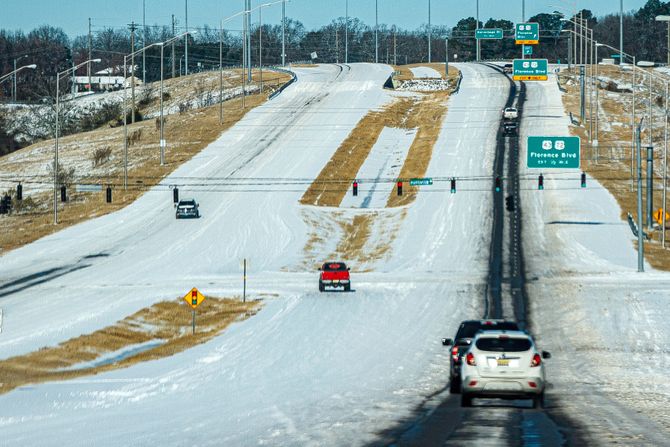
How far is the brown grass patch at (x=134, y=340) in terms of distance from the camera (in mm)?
33781

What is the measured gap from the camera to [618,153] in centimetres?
11219

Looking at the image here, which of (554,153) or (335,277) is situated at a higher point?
(554,153)

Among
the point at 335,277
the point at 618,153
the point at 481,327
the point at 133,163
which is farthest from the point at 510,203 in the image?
the point at 481,327

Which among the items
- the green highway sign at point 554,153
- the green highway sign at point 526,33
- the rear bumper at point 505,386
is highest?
the green highway sign at point 526,33

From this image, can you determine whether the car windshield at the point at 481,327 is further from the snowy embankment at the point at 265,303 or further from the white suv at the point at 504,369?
the white suv at the point at 504,369

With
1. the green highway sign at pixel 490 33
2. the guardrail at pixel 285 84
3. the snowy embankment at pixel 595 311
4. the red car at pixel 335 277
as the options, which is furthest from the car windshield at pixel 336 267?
the green highway sign at pixel 490 33

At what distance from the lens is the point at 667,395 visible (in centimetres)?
2814

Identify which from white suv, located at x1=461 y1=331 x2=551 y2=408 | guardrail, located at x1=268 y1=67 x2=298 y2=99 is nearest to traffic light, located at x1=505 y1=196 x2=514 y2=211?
white suv, located at x1=461 y1=331 x2=551 y2=408

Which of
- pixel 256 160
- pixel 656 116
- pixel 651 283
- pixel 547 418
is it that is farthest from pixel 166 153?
pixel 547 418

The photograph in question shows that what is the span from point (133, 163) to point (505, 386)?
309 feet

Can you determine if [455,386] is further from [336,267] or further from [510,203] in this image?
[510,203]

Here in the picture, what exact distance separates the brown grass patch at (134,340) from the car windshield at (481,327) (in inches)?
411

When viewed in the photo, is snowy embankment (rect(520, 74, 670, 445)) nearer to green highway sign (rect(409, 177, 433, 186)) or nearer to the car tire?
the car tire

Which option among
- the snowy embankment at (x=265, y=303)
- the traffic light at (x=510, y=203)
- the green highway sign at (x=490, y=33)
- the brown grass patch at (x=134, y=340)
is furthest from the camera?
the green highway sign at (x=490, y=33)
